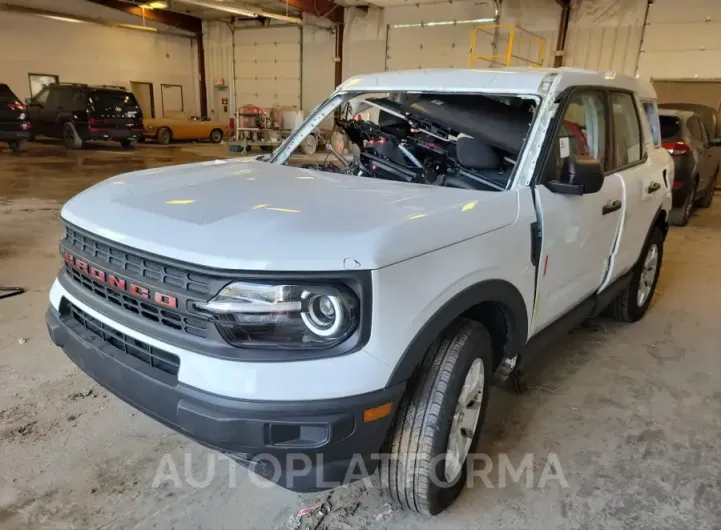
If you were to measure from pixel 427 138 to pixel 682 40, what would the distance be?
42.0 ft

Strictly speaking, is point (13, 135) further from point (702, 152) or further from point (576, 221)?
point (702, 152)

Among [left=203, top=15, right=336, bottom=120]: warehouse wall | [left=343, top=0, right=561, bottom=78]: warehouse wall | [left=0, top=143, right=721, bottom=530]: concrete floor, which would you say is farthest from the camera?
[left=203, top=15, right=336, bottom=120]: warehouse wall

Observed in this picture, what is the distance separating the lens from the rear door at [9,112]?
1255 cm

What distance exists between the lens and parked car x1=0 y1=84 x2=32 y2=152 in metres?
12.6

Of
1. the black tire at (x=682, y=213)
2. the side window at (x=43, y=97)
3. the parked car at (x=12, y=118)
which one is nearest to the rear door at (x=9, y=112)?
the parked car at (x=12, y=118)

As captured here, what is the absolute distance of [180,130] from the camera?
18.4 meters

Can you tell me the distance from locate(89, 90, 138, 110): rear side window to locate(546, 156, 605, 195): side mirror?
1527 centimetres

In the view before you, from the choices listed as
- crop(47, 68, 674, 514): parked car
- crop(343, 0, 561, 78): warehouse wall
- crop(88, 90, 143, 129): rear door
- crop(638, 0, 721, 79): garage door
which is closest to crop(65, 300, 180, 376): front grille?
crop(47, 68, 674, 514): parked car

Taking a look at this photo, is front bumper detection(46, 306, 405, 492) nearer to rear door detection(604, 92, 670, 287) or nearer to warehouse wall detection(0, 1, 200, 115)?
rear door detection(604, 92, 670, 287)

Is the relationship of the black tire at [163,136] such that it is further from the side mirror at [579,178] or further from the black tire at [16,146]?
the side mirror at [579,178]

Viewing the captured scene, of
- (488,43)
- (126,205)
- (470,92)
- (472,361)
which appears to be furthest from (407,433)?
(488,43)

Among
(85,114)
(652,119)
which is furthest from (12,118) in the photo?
(652,119)

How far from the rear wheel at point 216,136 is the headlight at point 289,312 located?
62.6 feet

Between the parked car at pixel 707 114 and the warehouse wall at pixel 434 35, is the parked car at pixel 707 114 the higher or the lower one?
the lower one
